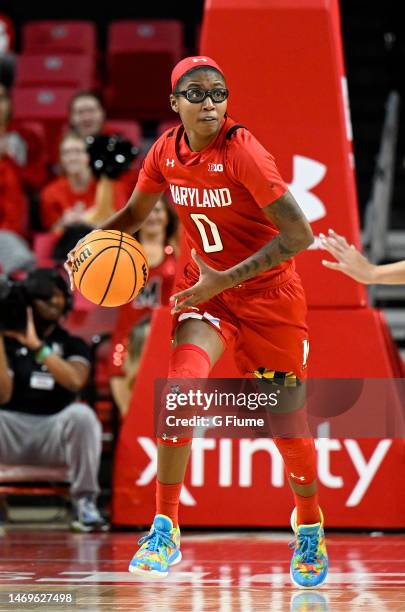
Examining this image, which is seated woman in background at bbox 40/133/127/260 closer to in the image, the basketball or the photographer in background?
the photographer in background

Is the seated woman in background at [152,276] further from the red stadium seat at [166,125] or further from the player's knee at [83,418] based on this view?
the red stadium seat at [166,125]

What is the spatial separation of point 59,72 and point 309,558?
25.7 ft

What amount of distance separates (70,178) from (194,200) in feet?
14.7

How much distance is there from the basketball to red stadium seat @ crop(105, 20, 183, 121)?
22.1ft

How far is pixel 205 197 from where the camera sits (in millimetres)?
4211

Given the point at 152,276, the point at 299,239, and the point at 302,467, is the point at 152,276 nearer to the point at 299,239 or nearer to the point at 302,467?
the point at 302,467

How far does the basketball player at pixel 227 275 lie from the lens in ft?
13.3

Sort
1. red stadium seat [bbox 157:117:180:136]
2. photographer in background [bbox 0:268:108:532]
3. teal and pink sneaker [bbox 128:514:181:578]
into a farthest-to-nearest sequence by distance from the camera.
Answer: red stadium seat [bbox 157:117:180:136] → photographer in background [bbox 0:268:108:532] → teal and pink sneaker [bbox 128:514:181:578]

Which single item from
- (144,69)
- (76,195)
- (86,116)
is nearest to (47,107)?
(144,69)

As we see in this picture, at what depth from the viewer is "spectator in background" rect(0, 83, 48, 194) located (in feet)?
30.0

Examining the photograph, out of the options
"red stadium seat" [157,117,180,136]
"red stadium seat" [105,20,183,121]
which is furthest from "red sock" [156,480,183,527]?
"red stadium seat" [105,20,183,121]

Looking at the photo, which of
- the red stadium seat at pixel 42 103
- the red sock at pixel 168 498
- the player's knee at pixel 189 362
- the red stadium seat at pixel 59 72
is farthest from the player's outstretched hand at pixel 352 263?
the red stadium seat at pixel 59 72

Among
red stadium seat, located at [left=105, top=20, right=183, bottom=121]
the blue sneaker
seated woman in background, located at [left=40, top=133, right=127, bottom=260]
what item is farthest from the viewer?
red stadium seat, located at [left=105, top=20, right=183, bottom=121]

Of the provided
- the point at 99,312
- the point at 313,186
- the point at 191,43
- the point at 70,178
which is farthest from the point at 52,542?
the point at 191,43
